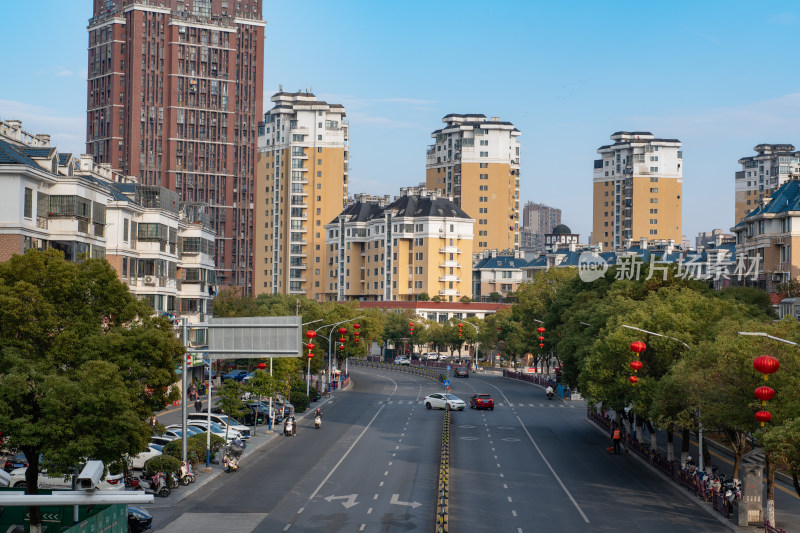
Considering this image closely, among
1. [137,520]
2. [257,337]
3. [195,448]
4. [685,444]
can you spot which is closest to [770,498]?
[685,444]

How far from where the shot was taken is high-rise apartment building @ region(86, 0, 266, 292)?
160375 mm

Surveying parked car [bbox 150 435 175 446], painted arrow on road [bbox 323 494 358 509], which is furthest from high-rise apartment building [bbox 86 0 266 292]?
painted arrow on road [bbox 323 494 358 509]

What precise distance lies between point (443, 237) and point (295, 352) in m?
149

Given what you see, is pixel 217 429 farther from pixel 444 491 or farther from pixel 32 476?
pixel 32 476

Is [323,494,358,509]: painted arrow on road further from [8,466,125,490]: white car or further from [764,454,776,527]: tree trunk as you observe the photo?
[764,454,776,527]: tree trunk

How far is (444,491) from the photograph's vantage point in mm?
40812

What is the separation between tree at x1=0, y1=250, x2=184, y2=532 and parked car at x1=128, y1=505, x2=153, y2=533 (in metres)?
2.23

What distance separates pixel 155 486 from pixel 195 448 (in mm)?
7628

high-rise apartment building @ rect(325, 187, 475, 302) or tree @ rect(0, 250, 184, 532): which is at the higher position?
high-rise apartment building @ rect(325, 187, 475, 302)

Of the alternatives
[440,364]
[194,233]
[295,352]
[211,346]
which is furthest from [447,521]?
[440,364]

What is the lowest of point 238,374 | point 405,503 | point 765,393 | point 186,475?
point 405,503

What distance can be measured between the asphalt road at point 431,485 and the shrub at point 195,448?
1883 mm

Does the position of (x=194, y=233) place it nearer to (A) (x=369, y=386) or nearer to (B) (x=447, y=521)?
(A) (x=369, y=386)

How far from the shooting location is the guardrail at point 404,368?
122m
